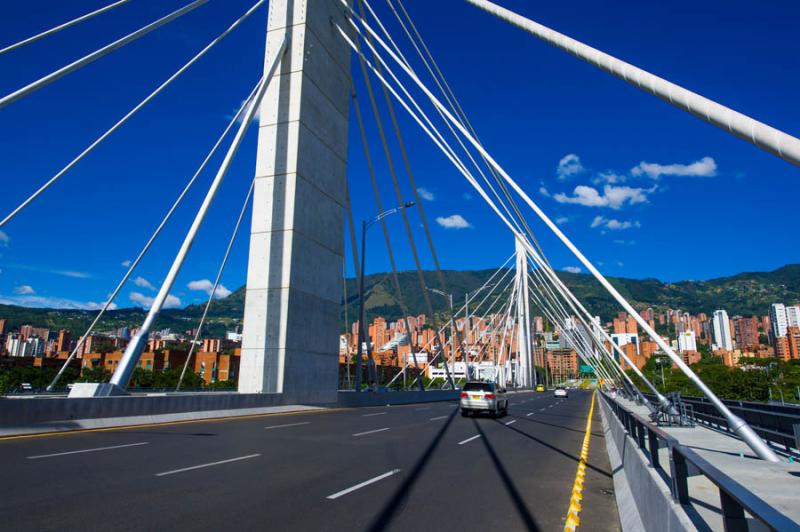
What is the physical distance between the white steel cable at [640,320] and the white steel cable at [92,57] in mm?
8097

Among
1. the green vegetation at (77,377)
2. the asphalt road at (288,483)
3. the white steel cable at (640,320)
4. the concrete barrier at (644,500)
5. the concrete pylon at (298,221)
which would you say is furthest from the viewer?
the green vegetation at (77,377)

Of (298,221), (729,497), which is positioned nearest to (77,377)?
(298,221)

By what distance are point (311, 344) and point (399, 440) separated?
520 inches

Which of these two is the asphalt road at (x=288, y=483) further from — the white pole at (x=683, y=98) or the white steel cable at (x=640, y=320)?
the white pole at (x=683, y=98)

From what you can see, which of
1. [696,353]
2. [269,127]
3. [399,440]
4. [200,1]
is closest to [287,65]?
[269,127]

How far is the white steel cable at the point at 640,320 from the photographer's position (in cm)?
1036

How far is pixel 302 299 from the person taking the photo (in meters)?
25.6

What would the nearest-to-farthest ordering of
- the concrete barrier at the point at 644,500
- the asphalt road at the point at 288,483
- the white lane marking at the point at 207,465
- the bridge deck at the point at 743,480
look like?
the concrete barrier at the point at 644,500, the bridge deck at the point at 743,480, the asphalt road at the point at 288,483, the white lane marking at the point at 207,465

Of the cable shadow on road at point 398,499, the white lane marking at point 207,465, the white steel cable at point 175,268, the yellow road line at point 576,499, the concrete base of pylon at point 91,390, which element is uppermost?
the white steel cable at point 175,268

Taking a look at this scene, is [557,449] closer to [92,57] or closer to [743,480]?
[743,480]

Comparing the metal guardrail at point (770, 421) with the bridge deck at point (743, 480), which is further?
the metal guardrail at point (770, 421)

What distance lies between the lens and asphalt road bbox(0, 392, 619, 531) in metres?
6.12

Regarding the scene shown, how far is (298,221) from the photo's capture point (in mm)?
25328

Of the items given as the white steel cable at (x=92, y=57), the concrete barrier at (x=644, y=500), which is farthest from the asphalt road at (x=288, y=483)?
the white steel cable at (x=92, y=57)
